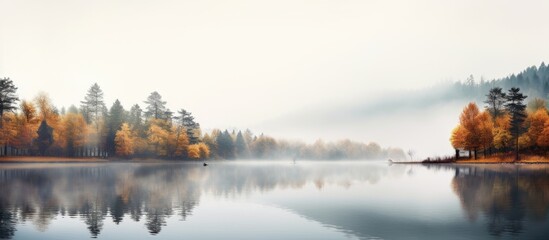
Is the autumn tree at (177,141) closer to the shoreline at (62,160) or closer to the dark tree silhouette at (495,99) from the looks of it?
the shoreline at (62,160)

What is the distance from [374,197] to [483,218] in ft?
49.0

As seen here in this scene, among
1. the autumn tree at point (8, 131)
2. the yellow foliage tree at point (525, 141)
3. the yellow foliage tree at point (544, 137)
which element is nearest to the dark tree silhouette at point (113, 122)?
the autumn tree at point (8, 131)

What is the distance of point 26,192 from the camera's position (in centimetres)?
4462

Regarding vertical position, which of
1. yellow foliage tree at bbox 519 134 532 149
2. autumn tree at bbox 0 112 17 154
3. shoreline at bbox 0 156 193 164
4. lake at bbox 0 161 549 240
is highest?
autumn tree at bbox 0 112 17 154

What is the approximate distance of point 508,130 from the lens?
125250 mm

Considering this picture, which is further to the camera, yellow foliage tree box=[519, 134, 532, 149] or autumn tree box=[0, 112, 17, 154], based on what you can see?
yellow foliage tree box=[519, 134, 532, 149]

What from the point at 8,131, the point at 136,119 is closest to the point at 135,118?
the point at 136,119

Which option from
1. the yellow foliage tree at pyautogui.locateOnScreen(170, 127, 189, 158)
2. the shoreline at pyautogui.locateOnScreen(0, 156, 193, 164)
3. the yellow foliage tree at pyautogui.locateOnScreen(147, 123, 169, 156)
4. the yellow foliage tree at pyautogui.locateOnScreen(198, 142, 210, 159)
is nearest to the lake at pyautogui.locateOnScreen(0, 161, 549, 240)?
the shoreline at pyautogui.locateOnScreen(0, 156, 193, 164)

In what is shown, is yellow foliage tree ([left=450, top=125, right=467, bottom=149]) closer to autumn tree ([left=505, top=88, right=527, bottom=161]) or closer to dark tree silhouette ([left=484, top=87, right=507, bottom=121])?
autumn tree ([left=505, top=88, right=527, bottom=161])

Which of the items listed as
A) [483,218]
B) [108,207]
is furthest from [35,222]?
[483,218]

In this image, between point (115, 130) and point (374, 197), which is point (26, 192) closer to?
point (374, 197)

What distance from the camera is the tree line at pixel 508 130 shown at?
121 m

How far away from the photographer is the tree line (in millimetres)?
120750

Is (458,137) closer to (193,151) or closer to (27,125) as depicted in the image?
(193,151)
